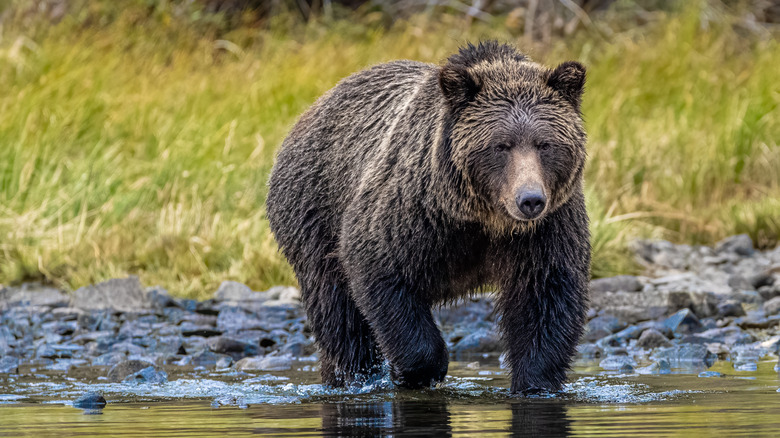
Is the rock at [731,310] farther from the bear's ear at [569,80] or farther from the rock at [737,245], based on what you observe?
the bear's ear at [569,80]

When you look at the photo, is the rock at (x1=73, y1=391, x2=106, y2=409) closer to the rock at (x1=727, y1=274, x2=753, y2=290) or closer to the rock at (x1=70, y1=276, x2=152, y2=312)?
the rock at (x1=70, y1=276, x2=152, y2=312)

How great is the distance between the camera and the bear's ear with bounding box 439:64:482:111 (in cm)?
552

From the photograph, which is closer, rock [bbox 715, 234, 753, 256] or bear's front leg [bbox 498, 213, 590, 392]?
bear's front leg [bbox 498, 213, 590, 392]

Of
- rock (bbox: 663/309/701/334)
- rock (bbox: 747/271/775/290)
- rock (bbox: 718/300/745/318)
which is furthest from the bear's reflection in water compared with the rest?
rock (bbox: 747/271/775/290)

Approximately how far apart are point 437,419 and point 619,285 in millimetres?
4499

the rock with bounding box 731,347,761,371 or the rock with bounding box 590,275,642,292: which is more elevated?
the rock with bounding box 590,275,642,292

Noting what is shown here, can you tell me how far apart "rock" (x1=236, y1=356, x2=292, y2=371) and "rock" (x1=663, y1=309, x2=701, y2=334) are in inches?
99.4

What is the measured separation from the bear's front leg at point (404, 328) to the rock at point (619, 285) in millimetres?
3413

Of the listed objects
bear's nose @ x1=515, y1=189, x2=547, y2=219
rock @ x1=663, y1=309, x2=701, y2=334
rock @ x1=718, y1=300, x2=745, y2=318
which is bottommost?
rock @ x1=663, y1=309, x2=701, y2=334

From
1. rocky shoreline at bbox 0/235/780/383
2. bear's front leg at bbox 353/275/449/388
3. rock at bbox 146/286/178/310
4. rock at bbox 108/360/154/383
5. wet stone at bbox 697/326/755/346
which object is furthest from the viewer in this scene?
rock at bbox 146/286/178/310

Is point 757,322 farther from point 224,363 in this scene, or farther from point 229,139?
point 229,139

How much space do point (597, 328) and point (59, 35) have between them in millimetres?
8812

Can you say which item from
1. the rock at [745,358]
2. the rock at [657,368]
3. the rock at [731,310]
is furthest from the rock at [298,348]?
the rock at [731,310]

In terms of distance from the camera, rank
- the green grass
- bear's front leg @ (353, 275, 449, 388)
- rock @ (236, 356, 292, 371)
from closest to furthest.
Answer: bear's front leg @ (353, 275, 449, 388) < rock @ (236, 356, 292, 371) < the green grass
